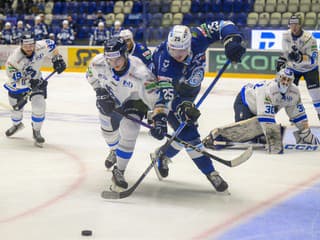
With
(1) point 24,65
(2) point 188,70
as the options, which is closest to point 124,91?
(2) point 188,70

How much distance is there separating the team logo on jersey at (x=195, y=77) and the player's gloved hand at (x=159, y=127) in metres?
0.65

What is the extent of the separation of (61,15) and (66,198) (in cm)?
1262

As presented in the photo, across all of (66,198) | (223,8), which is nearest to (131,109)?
(66,198)

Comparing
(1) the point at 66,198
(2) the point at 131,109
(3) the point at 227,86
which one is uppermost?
(2) the point at 131,109

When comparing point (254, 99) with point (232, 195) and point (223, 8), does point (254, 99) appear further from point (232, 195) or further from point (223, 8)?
point (223, 8)

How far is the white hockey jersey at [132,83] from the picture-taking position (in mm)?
3736

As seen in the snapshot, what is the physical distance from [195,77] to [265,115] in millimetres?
1166

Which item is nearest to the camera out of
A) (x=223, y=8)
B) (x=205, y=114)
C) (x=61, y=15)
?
(x=205, y=114)

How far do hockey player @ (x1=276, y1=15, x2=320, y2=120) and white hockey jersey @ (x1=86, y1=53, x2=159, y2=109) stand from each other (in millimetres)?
2592

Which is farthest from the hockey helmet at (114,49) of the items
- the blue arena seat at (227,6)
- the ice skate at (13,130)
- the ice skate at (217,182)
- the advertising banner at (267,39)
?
the blue arena seat at (227,6)

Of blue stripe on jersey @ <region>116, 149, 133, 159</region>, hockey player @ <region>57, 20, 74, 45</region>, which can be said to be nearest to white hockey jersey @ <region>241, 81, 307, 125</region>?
blue stripe on jersey @ <region>116, 149, 133, 159</region>

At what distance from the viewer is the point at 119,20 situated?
1496 centimetres

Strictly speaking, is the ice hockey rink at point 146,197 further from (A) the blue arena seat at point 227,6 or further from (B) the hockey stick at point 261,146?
(A) the blue arena seat at point 227,6

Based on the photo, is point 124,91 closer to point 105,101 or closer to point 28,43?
point 105,101
